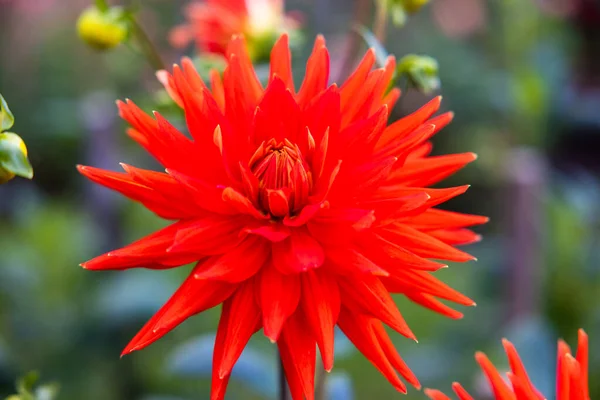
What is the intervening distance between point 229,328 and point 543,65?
2.46 meters

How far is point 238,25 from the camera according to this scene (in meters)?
1.25

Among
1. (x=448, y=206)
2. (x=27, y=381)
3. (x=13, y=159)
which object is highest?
(x=13, y=159)

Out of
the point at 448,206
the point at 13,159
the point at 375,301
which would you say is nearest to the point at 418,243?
the point at 375,301

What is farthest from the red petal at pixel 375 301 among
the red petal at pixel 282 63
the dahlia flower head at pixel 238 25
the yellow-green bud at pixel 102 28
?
the dahlia flower head at pixel 238 25

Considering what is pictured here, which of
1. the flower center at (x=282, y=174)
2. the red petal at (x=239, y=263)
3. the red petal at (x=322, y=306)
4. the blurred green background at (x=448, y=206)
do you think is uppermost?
the flower center at (x=282, y=174)

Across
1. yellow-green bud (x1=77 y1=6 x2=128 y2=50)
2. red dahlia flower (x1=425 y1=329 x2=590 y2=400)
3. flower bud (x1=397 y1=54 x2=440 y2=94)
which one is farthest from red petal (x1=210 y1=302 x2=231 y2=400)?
yellow-green bud (x1=77 y1=6 x2=128 y2=50)

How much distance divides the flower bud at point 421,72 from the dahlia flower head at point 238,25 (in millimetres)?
417

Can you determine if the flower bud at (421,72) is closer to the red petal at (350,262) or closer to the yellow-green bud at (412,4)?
the yellow-green bud at (412,4)

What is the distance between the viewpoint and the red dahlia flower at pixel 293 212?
2.04 feet

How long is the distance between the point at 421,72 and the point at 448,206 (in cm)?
208

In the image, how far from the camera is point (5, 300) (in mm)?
1904

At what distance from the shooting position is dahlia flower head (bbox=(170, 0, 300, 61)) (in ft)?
4.02

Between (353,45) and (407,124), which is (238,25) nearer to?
(353,45)

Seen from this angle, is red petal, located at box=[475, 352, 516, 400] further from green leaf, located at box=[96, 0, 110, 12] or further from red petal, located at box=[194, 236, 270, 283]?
green leaf, located at box=[96, 0, 110, 12]
